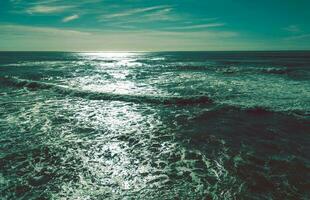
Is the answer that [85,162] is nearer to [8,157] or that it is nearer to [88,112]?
[8,157]

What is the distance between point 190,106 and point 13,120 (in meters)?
9.30

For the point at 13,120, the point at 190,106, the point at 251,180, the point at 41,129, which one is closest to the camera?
the point at 251,180

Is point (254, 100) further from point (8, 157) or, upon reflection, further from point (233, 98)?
point (8, 157)

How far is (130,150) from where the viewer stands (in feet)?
25.2

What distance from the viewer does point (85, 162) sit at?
6.79 meters

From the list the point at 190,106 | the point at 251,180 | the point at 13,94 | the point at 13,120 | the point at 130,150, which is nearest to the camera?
the point at 251,180

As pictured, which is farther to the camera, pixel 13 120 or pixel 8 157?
pixel 13 120

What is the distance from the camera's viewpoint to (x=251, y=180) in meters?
5.84

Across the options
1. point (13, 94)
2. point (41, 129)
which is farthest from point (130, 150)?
point (13, 94)

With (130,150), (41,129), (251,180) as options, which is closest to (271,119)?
(251,180)

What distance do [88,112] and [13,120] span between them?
3492 millimetres

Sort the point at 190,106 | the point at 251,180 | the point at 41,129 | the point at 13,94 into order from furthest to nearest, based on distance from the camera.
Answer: the point at 13,94 → the point at 190,106 → the point at 41,129 → the point at 251,180

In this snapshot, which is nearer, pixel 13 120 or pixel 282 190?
pixel 282 190

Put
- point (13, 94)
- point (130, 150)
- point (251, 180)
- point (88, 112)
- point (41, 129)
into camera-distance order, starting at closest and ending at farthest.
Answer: point (251, 180)
point (130, 150)
point (41, 129)
point (88, 112)
point (13, 94)
